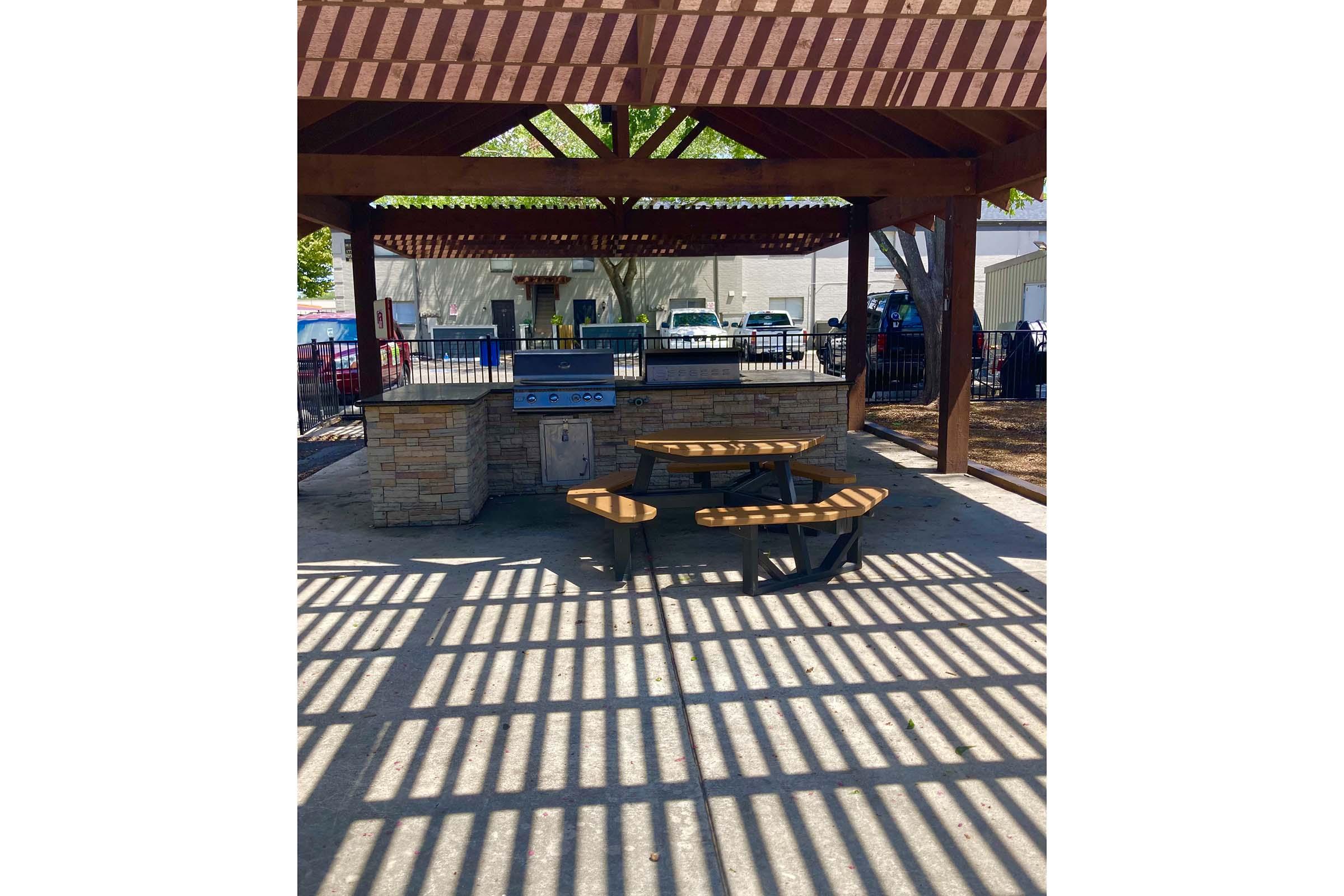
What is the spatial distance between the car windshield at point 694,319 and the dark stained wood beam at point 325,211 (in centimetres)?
1414

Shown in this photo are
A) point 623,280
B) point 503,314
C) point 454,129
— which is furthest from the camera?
point 503,314

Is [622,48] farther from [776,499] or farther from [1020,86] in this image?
[776,499]

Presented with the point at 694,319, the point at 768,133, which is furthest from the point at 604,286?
the point at 768,133

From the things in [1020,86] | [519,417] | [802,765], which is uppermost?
[1020,86]

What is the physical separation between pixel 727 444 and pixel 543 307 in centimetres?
2912

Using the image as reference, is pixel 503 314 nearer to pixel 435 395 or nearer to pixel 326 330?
pixel 326 330

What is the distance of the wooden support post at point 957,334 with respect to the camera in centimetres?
859

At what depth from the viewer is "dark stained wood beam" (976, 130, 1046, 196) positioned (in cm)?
696

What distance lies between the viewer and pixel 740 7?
397 cm

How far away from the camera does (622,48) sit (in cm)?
492

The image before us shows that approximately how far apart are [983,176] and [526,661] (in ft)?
20.2

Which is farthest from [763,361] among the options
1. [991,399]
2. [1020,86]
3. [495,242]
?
[1020,86]

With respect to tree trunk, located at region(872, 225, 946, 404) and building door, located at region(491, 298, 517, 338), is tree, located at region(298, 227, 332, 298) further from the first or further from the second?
tree trunk, located at region(872, 225, 946, 404)

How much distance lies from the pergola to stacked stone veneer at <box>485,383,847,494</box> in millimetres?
1378
